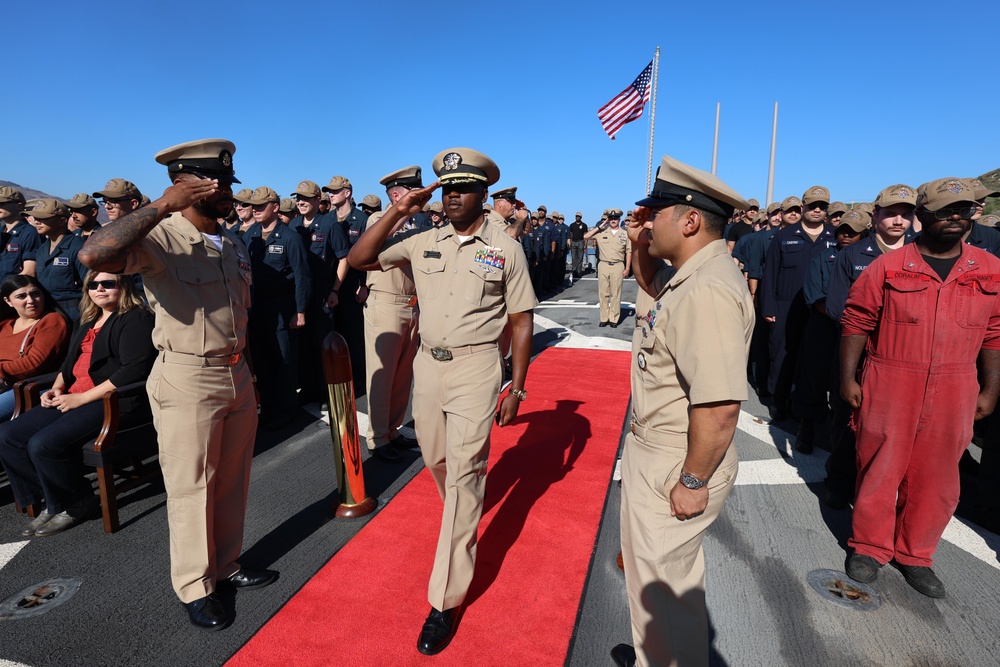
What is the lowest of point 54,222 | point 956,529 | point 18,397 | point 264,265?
point 956,529

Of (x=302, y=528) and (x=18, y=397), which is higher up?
(x=18, y=397)

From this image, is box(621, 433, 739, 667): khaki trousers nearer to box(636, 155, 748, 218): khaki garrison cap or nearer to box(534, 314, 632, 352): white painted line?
box(636, 155, 748, 218): khaki garrison cap

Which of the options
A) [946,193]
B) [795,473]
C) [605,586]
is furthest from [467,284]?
[795,473]

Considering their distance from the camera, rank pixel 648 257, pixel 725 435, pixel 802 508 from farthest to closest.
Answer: pixel 802 508
pixel 648 257
pixel 725 435

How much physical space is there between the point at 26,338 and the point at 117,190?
1.79 m

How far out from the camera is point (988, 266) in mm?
2842

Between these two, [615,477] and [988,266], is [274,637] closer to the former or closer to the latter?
[615,477]

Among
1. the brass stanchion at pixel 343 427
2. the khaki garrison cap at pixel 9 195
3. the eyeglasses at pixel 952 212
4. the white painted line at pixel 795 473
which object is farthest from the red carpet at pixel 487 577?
the khaki garrison cap at pixel 9 195

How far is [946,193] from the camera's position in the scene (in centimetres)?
275

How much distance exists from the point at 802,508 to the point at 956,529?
924 millimetres

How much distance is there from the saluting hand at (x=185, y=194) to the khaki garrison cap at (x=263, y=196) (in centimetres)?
374

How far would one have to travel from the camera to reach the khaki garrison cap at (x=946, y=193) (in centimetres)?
271

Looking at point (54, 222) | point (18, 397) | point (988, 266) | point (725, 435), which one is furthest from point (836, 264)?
point (54, 222)

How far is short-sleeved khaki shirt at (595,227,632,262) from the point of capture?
11055 millimetres
